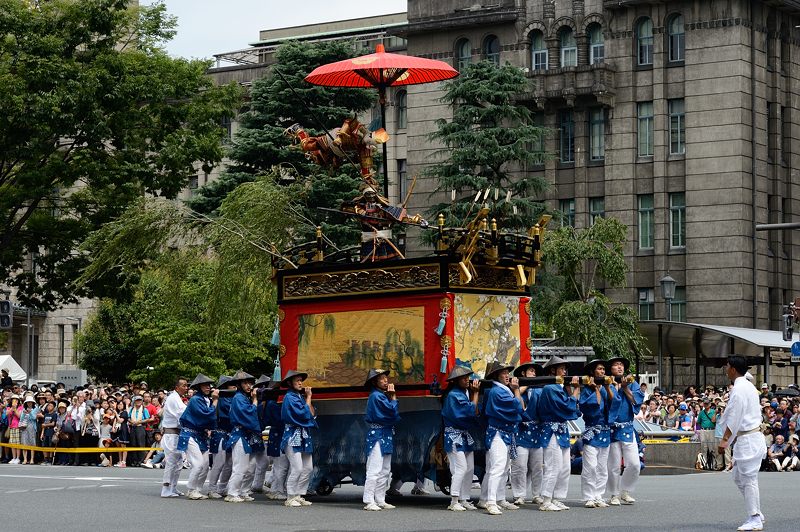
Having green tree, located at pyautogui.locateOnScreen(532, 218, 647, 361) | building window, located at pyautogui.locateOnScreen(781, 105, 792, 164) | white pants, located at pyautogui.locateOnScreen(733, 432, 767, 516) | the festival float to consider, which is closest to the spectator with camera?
the festival float

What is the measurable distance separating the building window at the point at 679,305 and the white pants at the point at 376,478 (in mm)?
36071

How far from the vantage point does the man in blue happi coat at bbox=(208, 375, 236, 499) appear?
22.5 meters

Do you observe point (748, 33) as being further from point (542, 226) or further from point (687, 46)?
point (542, 226)

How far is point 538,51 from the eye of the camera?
194ft

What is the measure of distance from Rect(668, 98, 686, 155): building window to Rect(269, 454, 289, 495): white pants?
118 feet

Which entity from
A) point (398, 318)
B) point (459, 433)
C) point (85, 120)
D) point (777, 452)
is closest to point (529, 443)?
point (459, 433)

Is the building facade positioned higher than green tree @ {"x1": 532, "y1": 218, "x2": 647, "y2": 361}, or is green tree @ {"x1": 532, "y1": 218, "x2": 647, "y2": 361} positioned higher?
the building facade

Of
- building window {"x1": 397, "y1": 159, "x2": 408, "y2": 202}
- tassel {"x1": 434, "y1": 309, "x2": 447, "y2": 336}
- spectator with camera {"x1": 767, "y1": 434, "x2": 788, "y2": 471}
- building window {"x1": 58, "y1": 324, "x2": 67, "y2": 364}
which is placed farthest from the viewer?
building window {"x1": 58, "y1": 324, "x2": 67, "y2": 364}

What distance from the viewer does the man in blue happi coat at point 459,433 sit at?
20000mm

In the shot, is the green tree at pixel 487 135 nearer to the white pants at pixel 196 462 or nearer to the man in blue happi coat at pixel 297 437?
the white pants at pixel 196 462

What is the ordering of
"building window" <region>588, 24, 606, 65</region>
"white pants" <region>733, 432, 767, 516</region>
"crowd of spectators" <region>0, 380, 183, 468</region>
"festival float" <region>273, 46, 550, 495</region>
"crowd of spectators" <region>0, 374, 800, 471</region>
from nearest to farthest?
"white pants" <region>733, 432, 767, 516</region> < "festival float" <region>273, 46, 550, 495</region> < "crowd of spectators" <region>0, 374, 800, 471</region> < "crowd of spectators" <region>0, 380, 183, 468</region> < "building window" <region>588, 24, 606, 65</region>

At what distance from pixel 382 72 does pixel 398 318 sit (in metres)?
3.92

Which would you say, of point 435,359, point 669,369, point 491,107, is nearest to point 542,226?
point 435,359

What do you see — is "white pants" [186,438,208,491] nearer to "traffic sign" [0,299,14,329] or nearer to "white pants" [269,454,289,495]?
"white pants" [269,454,289,495]
